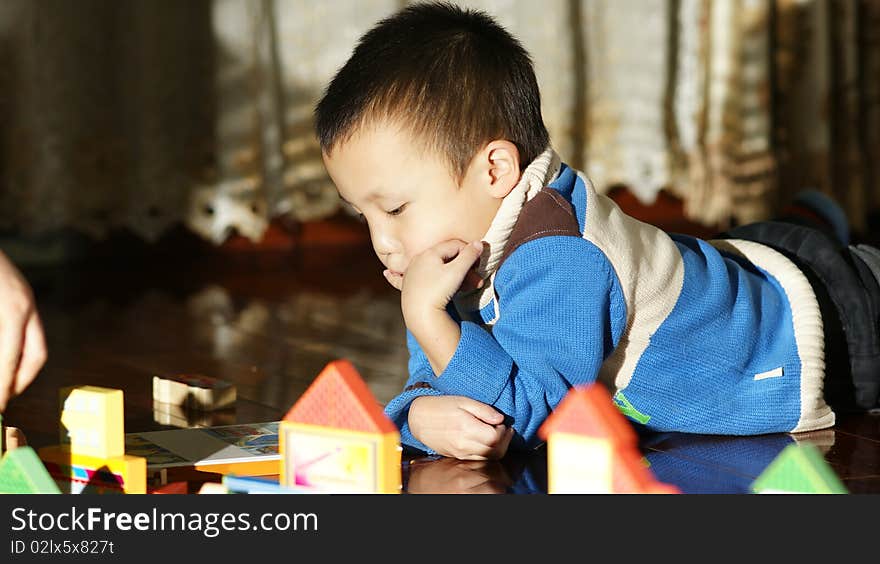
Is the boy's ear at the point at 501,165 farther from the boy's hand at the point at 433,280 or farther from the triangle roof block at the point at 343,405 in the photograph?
the triangle roof block at the point at 343,405

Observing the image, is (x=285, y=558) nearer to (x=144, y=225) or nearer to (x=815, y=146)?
(x=144, y=225)

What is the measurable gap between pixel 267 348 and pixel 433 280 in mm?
833

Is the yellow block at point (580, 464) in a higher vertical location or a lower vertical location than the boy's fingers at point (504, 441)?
higher

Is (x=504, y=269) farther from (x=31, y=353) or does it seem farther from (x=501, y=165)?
(x=31, y=353)

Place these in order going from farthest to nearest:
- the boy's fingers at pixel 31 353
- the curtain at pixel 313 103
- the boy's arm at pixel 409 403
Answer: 1. the curtain at pixel 313 103
2. the boy's arm at pixel 409 403
3. the boy's fingers at pixel 31 353

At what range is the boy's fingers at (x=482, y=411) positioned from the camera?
1100 millimetres

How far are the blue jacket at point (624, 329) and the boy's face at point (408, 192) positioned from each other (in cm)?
3

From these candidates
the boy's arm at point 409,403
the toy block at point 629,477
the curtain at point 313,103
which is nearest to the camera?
the toy block at point 629,477

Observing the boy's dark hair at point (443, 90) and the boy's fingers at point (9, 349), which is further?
the boy's dark hair at point (443, 90)

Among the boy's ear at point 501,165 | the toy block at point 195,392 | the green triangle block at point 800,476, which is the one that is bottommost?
the toy block at point 195,392

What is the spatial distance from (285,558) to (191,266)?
8.01ft

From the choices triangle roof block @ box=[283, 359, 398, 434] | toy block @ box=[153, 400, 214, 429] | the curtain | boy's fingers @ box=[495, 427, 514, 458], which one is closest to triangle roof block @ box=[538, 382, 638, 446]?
triangle roof block @ box=[283, 359, 398, 434]

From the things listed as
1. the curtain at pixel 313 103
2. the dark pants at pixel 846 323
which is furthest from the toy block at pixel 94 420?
the curtain at pixel 313 103

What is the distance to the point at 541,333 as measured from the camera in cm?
108
